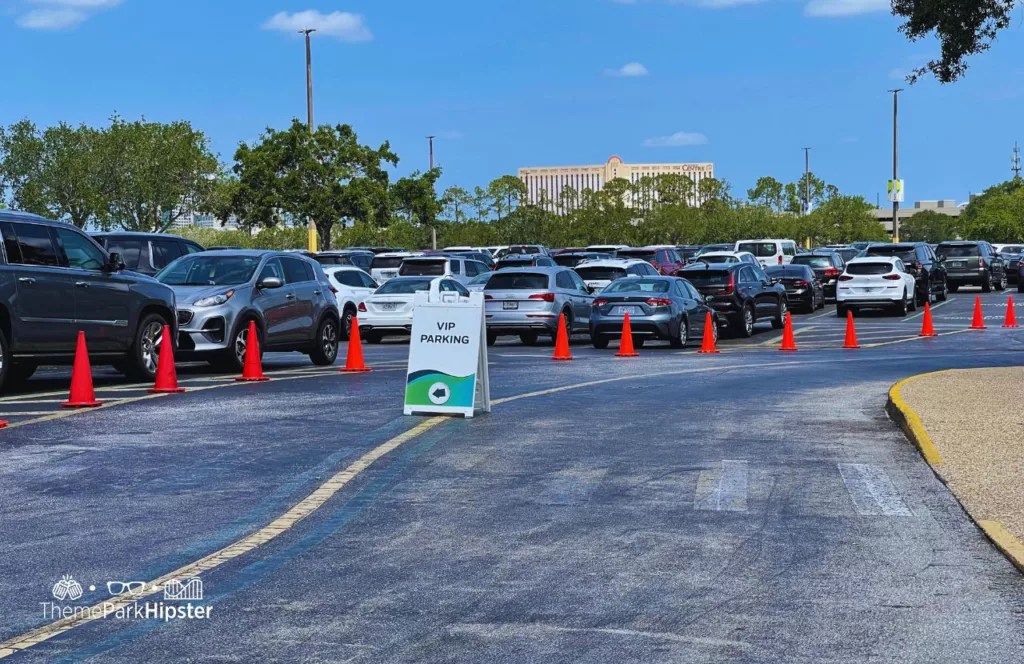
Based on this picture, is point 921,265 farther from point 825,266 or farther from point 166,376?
point 166,376

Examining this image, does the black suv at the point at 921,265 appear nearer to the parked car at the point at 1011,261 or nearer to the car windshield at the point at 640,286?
the parked car at the point at 1011,261

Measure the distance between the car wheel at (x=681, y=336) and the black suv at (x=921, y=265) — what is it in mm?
16640

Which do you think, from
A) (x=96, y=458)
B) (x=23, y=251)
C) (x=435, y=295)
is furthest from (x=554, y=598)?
(x=23, y=251)

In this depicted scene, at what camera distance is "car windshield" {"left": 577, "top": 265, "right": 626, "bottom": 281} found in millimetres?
35594

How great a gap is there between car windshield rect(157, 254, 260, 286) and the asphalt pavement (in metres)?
4.95

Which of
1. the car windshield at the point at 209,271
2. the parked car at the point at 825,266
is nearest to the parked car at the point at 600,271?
the parked car at the point at 825,266

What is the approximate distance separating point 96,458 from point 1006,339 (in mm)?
21296

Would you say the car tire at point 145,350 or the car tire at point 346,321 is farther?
the car tire at point 346,321

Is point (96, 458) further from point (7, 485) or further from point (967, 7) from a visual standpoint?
point (967, 7)

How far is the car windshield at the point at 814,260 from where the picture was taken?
153ft

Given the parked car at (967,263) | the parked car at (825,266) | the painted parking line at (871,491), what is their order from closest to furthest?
the painted parking line at (871,491) < the parked car at (825,266) < the parked car at (967,263)

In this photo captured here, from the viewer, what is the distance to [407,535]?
26.8ft

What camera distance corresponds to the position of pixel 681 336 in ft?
88.7

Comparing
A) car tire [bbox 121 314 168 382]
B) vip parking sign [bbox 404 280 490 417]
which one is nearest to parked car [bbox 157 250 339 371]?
car tire [bbox 121 314 168 382]
